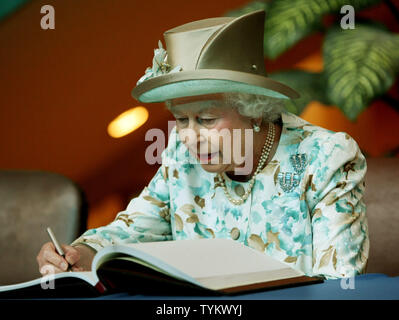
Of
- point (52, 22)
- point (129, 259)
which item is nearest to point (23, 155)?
point (52, 22)

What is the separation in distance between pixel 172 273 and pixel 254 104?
66 cm

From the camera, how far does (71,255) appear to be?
1123mm

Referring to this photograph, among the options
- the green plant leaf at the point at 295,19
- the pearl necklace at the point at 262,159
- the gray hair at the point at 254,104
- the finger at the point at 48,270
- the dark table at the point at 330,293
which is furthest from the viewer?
the green plant leaf at the point at 295,19

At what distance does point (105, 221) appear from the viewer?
3066mm

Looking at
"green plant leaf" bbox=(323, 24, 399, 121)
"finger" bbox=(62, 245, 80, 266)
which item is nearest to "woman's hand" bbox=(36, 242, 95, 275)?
"finger" bbox=(62, 245, 80, 266)

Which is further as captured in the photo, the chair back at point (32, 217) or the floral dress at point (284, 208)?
the chair back at point (32, 217)

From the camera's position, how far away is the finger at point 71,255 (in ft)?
3.65

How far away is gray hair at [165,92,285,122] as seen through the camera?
1220 mm

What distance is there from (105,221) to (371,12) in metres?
1.89

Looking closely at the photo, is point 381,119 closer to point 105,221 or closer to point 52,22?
point 105,221

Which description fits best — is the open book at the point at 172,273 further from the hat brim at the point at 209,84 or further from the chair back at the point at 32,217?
the chair back at the point at 32,217

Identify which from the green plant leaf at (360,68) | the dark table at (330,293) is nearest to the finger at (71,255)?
the dark table at (330,293)

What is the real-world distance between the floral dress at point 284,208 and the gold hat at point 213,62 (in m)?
0.17
